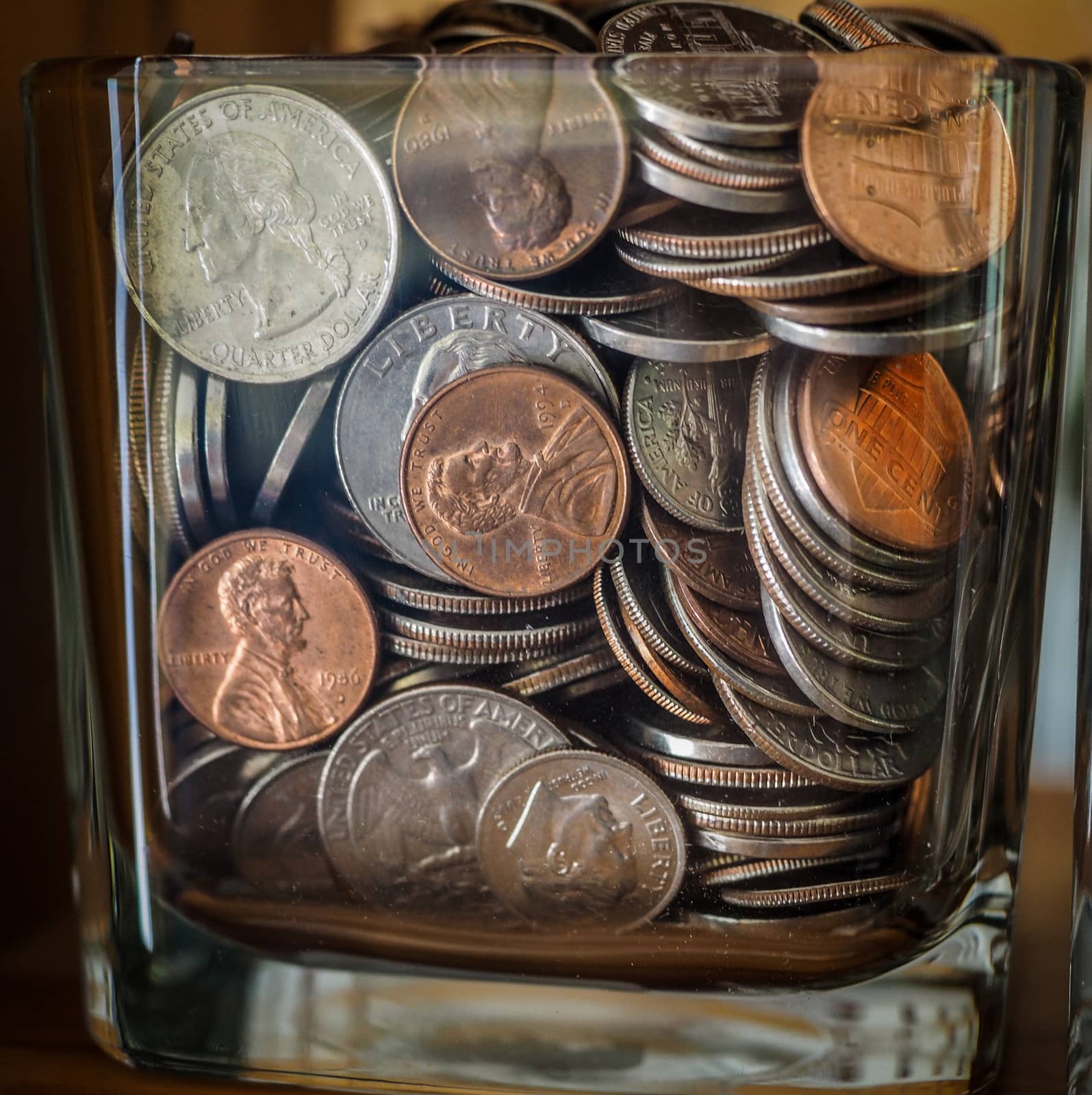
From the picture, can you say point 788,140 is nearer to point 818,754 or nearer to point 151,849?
point 818,754

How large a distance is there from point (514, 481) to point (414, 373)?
5 cm

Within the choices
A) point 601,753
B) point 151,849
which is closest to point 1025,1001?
point 601,753

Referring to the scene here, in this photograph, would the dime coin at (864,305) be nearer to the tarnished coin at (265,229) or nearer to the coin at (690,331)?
the coin at (690,331)

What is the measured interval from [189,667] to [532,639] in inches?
4.9

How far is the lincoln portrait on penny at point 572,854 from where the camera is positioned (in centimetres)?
39

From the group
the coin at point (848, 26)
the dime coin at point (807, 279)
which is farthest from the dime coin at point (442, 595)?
the coin at point (848, 26)

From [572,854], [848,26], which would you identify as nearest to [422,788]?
[572,854]

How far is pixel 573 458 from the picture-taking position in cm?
36

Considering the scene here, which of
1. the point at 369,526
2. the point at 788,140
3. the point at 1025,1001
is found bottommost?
the point at 1025,1001

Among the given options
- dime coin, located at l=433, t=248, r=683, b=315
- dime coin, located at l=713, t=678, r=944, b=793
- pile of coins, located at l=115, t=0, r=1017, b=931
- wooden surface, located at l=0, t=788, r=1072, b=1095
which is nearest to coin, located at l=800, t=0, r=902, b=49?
pile of coins, located at l=115, t=0, r=1017, b=931

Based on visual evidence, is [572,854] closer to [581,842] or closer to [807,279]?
[581,842]

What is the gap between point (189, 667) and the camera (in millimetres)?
400

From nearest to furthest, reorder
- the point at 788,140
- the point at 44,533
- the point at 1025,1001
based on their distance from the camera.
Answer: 1. the point at 788,140
2. the point at 1025,1001
3. the point at 44,533

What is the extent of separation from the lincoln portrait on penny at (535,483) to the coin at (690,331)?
0.09 ft
